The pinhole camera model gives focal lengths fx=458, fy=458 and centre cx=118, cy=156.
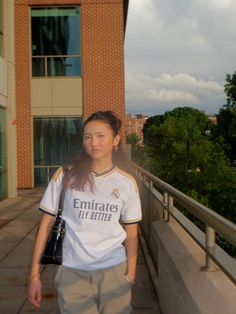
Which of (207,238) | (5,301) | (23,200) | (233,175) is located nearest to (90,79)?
(23,200)

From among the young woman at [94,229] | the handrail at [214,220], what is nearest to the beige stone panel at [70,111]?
the handrail at [214,220]

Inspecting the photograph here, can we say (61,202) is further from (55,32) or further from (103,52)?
(55,32)

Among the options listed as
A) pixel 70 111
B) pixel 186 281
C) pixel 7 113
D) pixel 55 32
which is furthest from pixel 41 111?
pixel 186 281

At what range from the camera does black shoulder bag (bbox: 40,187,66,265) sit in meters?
2.48

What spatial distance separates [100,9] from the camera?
57.2ft

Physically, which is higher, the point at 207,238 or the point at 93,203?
the point at 93,203

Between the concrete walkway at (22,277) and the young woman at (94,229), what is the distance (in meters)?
2.08

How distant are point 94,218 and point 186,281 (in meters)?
0.86

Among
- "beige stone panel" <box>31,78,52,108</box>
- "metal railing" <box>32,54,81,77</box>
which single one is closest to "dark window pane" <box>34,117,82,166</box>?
"beige stone panel" <box>31,78,52,108</box>

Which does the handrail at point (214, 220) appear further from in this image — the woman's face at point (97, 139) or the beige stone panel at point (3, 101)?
the beige stone panel at point (3, 101)

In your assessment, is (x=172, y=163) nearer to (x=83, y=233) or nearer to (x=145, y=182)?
(x=145, y=182)

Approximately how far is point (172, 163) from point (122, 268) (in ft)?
99.6

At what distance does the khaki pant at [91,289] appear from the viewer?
97.3 inches

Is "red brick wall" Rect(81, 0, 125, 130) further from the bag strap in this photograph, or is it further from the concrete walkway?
the bag strap
